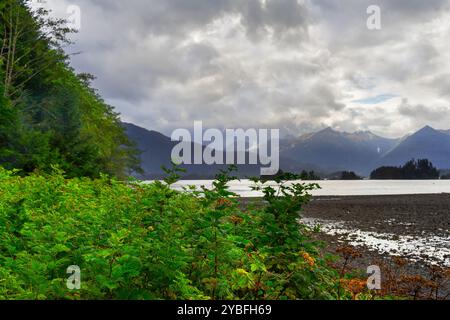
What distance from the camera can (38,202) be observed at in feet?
34.4

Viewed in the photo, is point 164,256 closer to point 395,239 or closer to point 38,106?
point 395,239

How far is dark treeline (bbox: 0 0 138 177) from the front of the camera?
2958cm

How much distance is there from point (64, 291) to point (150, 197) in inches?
126

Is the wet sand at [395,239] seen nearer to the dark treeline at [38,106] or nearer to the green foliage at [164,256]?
the green foliage at [164,256]

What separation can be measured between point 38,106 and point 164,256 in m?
47.9

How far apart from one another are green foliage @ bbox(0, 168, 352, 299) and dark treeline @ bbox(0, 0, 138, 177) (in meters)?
22.2

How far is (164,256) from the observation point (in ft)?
15.5

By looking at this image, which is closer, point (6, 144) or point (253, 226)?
point (253, 226)

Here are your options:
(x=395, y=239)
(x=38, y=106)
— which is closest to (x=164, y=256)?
(x=395, y=239)

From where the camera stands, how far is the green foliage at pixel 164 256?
4.49 m

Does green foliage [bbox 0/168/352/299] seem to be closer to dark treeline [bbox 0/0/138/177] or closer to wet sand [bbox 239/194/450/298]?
wet sand [bbox 239/194/450/298]

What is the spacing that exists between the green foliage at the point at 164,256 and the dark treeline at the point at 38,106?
2221cm
